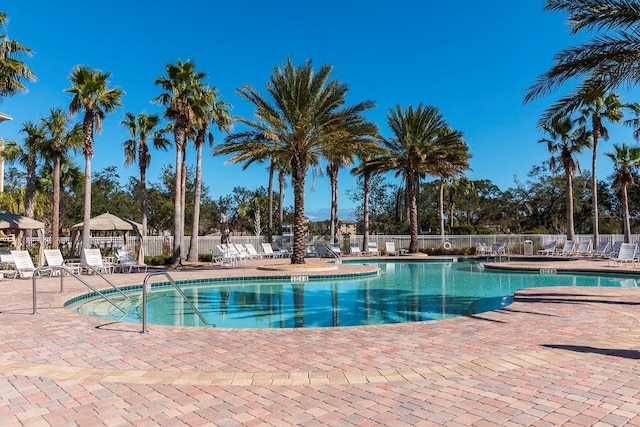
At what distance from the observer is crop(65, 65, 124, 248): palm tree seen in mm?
16719

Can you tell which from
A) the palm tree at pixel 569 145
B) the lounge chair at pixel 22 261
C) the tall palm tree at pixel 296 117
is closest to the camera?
the lounge chair at pixel 22 261

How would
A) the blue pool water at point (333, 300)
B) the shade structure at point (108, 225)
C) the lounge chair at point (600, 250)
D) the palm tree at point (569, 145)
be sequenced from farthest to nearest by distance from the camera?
the palm tree at point (569, 145) → the lounge chair at point (600, 250) → the shade structure at point (108, 225) → the blue pool water at point (333, 300)

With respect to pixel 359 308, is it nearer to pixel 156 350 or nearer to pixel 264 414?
pixel 156 350

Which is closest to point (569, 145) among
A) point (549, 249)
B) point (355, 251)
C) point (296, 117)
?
point (549, 249)

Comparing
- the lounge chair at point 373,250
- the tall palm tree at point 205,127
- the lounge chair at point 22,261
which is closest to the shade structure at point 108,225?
the tall palm tree at point 205,127

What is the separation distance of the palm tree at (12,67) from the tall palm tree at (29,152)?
27.1 feet

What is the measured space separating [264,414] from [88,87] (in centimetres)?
1698

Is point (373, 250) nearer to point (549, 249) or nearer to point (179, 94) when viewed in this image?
point (549, 249)

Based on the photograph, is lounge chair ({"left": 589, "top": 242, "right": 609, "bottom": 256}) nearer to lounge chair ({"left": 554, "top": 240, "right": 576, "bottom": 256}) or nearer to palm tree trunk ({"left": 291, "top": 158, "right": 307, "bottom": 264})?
lounge chair ({"left": 554, "top": 240, "right": 576, "bottom": 256})

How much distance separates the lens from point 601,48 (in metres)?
9.62

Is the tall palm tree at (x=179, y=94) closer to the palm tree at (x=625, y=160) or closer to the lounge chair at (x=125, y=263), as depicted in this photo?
the lounge chair at (x=125, y=263)

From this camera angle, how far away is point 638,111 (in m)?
22.8

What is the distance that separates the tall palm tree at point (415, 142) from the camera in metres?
26.1

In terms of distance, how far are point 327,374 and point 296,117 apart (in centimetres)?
1432
